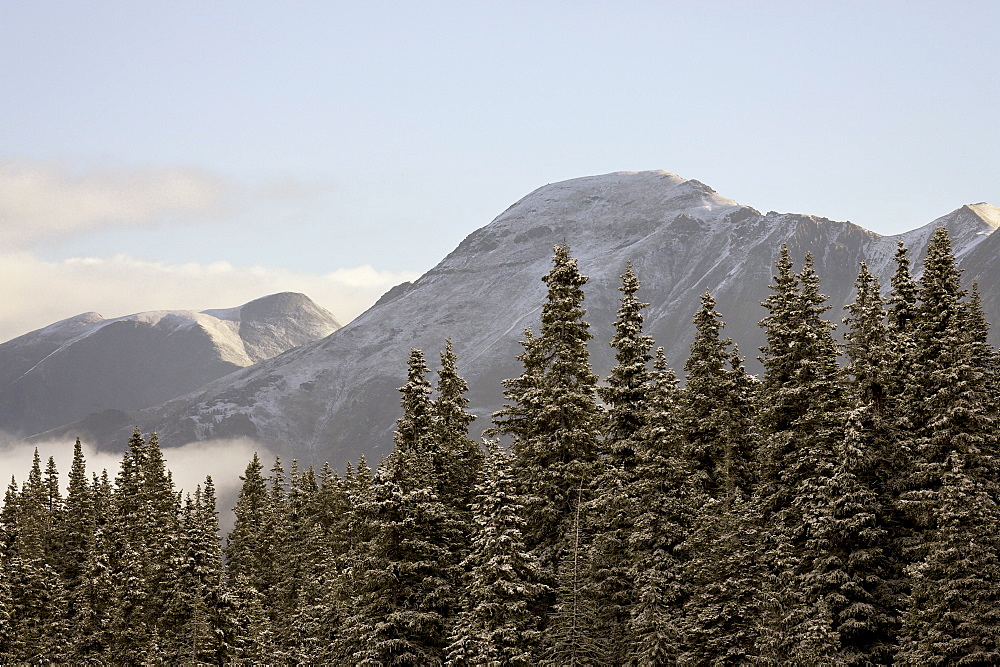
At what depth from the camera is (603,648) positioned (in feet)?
118

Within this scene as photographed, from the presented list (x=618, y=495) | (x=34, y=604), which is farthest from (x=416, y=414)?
(x=34, y=604)

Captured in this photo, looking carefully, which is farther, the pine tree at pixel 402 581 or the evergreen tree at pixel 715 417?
the evergreen tree at pixel 715 417

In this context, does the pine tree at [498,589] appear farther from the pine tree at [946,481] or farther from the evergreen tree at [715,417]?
the pine tree at [946,481]

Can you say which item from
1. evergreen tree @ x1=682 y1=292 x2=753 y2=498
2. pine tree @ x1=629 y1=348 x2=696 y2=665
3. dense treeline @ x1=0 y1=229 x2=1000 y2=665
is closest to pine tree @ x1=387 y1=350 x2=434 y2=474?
dense treeline @ x1=0 y1=229 x2=1000 y2=665

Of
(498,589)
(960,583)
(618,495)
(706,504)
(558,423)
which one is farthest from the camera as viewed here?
(558,423)

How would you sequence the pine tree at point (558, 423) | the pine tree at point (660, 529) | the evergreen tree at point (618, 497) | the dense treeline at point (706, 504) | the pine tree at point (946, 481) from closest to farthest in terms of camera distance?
the pine tree at point (946, 481) < the dense treeline at point (706, 504) < the pine tree at point (660, 529) < the evergreen tree at point (618, 497) < the pine tree at point (558, 423)

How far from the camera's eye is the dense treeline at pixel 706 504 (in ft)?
109

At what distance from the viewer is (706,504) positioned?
34.9 metres

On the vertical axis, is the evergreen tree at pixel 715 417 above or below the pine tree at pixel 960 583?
above

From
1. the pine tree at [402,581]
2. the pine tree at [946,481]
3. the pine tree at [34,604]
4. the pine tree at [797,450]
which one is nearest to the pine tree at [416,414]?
the pine tree at [402,581]

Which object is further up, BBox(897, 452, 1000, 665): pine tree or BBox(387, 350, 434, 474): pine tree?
BBox(387, 350, 434, 474): pine tree

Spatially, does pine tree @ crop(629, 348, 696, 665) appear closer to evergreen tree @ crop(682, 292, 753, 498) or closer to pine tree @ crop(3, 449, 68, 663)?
evergreen tree @ crop(682, 292, 753, 498)

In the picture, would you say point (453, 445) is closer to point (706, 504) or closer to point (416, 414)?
point (416, 414)

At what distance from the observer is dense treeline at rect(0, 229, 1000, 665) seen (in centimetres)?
3322
